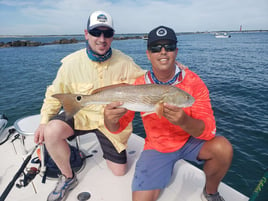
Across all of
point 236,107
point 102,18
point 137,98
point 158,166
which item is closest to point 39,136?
point 137,98

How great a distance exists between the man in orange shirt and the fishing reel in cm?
182

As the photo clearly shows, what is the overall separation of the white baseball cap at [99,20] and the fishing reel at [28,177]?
9.33 ft

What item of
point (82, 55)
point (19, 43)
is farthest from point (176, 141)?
point (19, 43)

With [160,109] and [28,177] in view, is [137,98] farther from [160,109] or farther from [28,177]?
[28,177]

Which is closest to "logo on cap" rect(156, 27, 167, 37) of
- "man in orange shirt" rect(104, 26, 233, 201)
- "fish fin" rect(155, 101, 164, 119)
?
"man in orange shirt" rect(104, 26, 233, 201)

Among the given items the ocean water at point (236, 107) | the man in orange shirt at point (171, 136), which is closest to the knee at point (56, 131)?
the man in orange shirt at point (171, 136)

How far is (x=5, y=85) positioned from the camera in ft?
55.1

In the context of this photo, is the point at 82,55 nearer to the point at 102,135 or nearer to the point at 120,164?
the point at 102,135

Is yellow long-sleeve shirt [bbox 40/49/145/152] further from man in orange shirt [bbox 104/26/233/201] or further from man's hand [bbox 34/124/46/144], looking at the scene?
man in orange shirt [bbox 104/26/233/201]

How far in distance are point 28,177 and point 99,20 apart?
10.1 feet

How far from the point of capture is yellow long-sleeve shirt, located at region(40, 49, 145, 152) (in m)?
3.59

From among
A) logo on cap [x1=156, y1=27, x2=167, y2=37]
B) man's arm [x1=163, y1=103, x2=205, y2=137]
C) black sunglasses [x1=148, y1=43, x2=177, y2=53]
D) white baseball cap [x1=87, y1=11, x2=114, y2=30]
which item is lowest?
man's arm [x1=163, y1=103, x2=205, y2=137]

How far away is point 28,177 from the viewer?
137 inches

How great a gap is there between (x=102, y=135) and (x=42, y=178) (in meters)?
1.33
